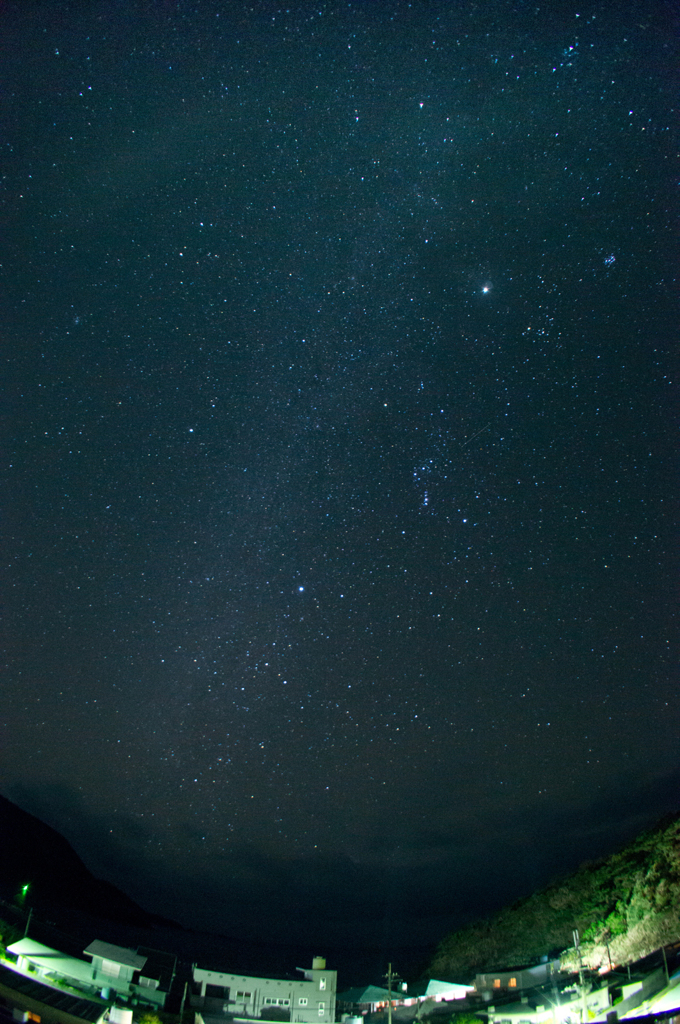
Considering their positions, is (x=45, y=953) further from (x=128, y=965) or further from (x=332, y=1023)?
(x=332, y=1023)

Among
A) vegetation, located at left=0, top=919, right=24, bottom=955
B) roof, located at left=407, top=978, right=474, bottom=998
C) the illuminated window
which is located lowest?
roof, located at left=407, top=978, right=474, bottom=998

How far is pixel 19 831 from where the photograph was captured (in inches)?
1092

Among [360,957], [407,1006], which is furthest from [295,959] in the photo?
[407,1006]

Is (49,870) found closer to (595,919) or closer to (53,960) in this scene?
(53,960)

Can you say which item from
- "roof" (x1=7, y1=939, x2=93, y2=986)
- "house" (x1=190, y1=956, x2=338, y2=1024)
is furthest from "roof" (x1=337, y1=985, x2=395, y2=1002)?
"roof" (x1=7, y1=939, x2=93, y2=986)

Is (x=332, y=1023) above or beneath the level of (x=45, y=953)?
beneath

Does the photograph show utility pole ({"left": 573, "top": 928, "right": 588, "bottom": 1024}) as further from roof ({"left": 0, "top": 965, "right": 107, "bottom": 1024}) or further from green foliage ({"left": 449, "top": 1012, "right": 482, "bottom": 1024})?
roof ({"left": 0, "top": 965, "right": 107, "bottom": 1024})

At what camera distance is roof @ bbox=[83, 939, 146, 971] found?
54.3 feet

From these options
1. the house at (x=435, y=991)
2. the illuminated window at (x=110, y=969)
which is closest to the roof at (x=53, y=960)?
the illuminated window at (x=110, y=969)

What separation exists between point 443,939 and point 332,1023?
210 inches

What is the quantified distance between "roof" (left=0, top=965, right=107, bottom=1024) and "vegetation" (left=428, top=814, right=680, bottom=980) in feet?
28.0

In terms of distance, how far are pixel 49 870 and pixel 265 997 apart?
48.5ft

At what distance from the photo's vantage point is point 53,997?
1289 centimetres

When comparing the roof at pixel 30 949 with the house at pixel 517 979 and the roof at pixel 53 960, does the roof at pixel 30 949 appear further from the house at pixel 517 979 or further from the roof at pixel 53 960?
the house at pixel 517 979
